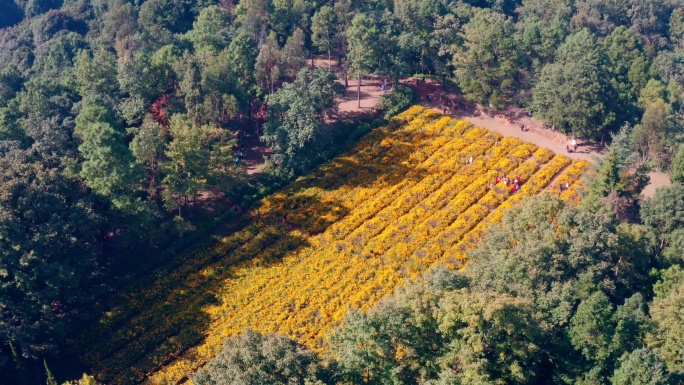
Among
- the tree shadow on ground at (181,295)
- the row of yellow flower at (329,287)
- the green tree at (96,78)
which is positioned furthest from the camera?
the green tree at (96,78)

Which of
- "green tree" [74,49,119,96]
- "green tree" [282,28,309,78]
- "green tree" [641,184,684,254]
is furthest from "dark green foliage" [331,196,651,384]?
"green tree" [74,49,119,96]

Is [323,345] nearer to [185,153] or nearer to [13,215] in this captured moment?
[185,153]

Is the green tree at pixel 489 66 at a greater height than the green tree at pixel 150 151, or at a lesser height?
greater

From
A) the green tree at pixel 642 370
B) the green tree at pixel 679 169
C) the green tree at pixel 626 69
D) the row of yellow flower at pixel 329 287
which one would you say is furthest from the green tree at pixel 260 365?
the green tree at pixel 626 69

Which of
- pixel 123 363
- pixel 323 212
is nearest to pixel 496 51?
pixel 323 212

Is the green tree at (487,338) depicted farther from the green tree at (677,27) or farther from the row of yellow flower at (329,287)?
the green tree at (677,27)

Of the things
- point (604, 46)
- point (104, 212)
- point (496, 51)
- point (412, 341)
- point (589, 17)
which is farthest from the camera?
point (589, 17)
